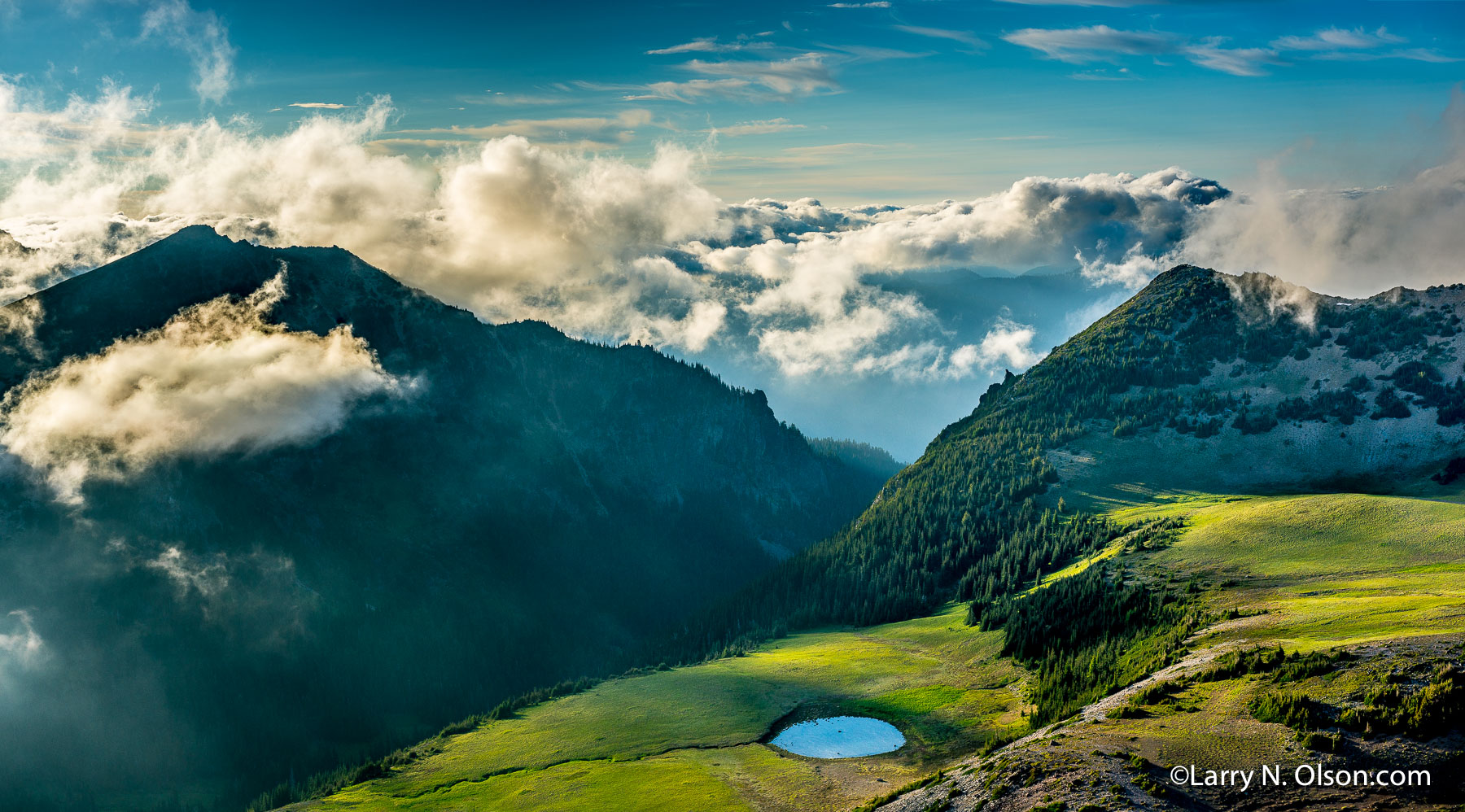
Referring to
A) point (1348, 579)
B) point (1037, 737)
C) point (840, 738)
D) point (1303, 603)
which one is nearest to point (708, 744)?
point (840, 738)

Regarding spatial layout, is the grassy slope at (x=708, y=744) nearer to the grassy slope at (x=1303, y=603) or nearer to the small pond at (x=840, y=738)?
the small pond at (x=840, y=738)

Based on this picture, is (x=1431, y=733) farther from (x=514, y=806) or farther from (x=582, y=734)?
(x=582, y=734)

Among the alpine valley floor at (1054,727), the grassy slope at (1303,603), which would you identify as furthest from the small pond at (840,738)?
the grassy slope at (1303,603)

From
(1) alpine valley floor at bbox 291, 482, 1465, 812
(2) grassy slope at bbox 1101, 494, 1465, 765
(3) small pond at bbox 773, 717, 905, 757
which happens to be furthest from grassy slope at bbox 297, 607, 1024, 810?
(2) grassy slope at bbox 1101, 494, 1465, 765

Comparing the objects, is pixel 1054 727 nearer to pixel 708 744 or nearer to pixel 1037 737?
pixel 1037 737

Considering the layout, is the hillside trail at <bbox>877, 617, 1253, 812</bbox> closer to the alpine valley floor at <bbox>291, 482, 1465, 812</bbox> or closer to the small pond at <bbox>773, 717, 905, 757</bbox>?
the alpine valley floor at <bbox>291, 482, 1465, 812</bbox>

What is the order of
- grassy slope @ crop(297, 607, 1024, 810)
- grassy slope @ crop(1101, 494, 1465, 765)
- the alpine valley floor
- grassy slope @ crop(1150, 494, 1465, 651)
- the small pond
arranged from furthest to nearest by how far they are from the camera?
the small pond → grassy slope @ crop(297, 607, 1024, 810) → grassy slope @ crop(1150, 494, 1465, 651) → grassy slope @ crop(1101, 494, 1465, 765) → the alpine valley floor
